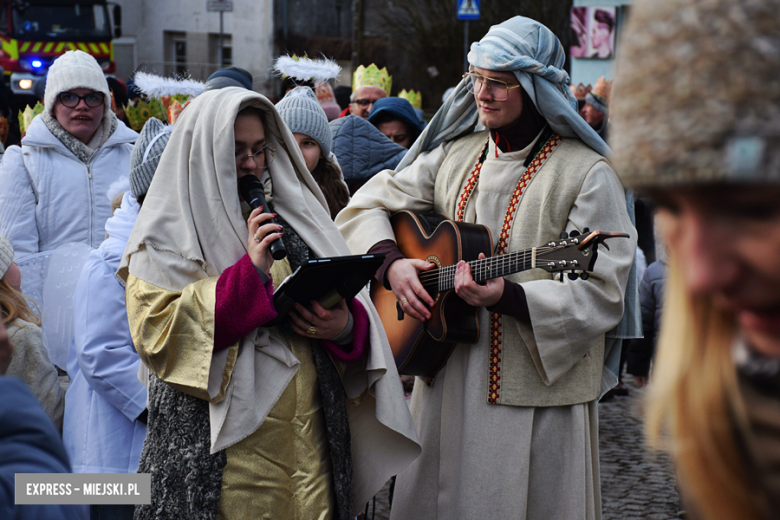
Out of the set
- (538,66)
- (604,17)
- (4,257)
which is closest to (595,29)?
(604,17)

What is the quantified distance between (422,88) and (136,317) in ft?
80.5

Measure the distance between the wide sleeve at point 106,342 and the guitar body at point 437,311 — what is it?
0.94m

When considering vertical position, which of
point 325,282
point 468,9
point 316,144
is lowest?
point 325,282

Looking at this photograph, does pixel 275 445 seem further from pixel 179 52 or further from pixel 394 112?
pixel 179 52

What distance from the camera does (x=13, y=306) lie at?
107 inches

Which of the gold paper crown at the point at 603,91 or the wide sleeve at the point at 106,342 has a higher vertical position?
the gold paper crown at the point at 603,91

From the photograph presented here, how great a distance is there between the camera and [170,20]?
27250 millimetres

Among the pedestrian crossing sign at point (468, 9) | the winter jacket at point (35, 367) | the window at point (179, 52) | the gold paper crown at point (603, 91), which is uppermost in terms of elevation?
the pedestrian crossing sign at point (468, 9)

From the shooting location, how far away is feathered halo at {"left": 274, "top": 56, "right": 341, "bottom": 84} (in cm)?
502

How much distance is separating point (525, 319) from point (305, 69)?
9.92 ft

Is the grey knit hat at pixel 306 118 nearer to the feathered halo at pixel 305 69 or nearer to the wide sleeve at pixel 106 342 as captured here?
the feathered halo at pixel 305 69

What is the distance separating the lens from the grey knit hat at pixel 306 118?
13.1 feet

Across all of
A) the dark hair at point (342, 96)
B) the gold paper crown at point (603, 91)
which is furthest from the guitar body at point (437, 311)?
the dark hair at point (342, 96)

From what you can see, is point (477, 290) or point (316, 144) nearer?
point (477, 290)
